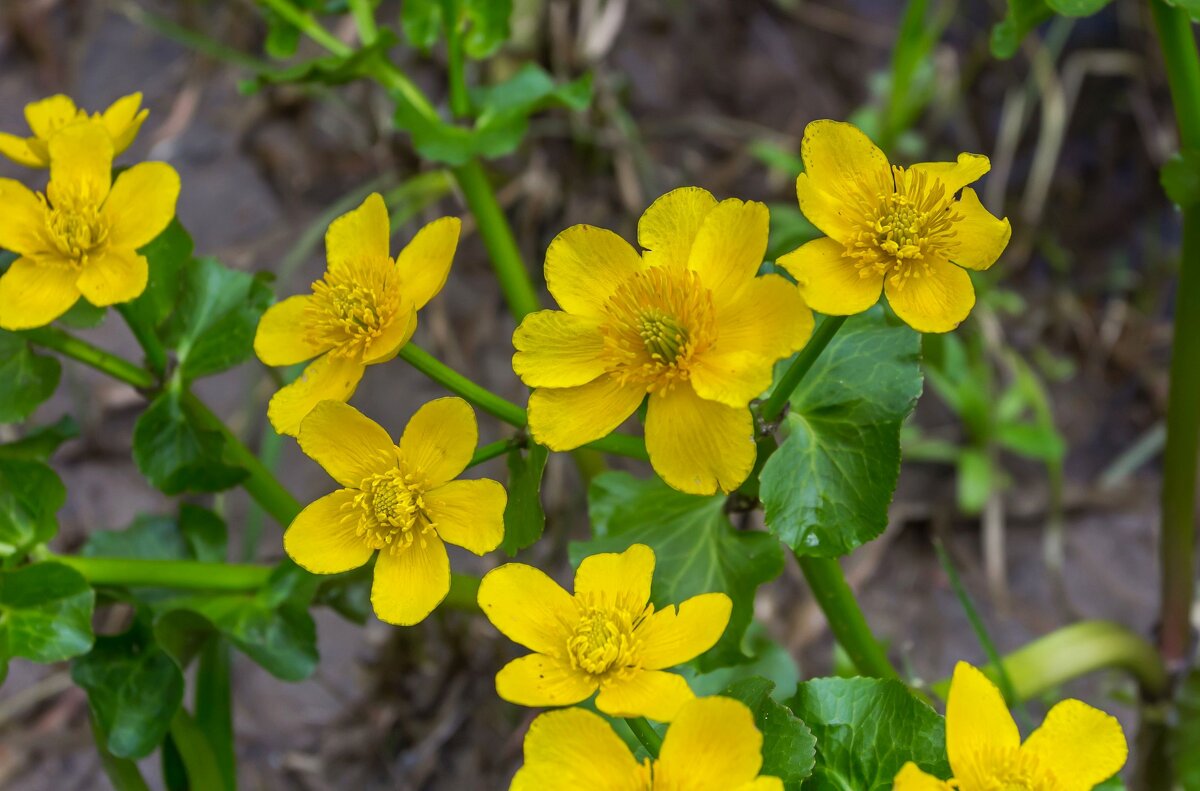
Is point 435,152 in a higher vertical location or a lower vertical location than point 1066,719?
higher

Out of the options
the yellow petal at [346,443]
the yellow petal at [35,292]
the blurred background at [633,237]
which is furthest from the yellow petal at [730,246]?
the blurred background at [633,237]

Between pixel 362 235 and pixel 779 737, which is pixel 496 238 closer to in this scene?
pixel 362 235

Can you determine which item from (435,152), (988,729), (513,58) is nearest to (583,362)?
(988,729)

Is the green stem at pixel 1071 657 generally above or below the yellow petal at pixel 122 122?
below

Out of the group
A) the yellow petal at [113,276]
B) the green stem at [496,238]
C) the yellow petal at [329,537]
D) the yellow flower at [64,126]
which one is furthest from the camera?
the green stem at [496,238]

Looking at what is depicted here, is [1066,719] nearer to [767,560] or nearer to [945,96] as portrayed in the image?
[767,560]

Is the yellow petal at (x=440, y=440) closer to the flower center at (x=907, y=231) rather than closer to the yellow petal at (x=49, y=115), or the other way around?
the flower center at (x=907, y=231)
